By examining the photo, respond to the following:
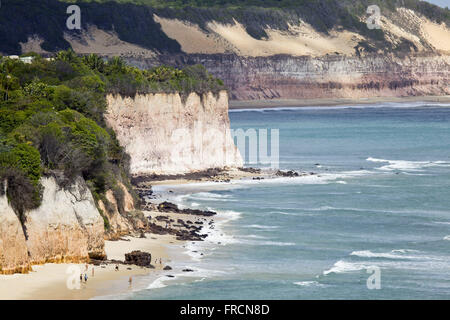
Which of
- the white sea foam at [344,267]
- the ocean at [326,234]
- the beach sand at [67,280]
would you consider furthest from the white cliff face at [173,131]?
the beach sand at [67,280]

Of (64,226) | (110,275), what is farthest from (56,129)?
(110,275)

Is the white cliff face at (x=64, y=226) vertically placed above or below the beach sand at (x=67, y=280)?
above

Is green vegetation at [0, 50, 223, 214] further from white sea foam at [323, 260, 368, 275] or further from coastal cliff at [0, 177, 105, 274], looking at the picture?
white sea foam at [323, 260, 368, 275]

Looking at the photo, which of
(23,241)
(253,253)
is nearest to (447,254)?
(253,253)

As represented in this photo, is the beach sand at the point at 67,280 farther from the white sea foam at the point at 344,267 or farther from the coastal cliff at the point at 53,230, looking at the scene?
the white sea foam at the point at 344,267

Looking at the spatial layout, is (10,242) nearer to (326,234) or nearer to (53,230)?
(53,230)

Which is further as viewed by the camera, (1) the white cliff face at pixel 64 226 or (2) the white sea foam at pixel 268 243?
(2) the white sea foam at pixel 268 243
